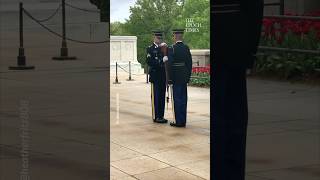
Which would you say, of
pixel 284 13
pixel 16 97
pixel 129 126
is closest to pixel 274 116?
pixel 284 13

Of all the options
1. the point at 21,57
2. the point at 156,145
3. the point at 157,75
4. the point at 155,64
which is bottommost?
the point at 156,145

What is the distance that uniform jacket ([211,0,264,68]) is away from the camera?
2.81 m

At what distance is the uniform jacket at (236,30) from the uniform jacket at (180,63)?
15.2ft

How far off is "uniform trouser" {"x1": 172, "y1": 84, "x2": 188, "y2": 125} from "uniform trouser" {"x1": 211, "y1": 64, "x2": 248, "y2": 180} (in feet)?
15.2

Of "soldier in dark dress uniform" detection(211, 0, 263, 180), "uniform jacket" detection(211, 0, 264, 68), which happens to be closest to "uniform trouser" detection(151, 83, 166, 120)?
"soldier in dark dress uniform" detection(211, 0, 263, 180)

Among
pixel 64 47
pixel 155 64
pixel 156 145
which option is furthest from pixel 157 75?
pixel 64 47

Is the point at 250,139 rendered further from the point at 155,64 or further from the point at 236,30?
the point at 155,64

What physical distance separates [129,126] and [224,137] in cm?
499

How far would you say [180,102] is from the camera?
777 centimetres

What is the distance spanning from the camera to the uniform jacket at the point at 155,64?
7.86m

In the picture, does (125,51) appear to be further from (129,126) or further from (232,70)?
(232,70)

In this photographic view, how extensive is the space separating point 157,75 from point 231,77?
199 inches

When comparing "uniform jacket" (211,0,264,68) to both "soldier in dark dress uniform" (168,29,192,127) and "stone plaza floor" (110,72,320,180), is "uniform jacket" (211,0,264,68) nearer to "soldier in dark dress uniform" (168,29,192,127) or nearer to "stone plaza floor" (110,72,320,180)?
"stone plaza floor" (110,72,320,180)

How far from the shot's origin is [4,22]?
299 centimetres
